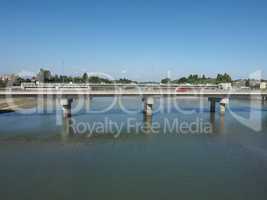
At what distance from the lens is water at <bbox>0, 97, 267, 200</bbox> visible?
1442 cm

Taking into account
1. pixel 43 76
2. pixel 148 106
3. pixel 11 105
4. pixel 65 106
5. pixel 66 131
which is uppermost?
pixel 43 76

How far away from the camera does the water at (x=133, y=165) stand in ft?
47.3

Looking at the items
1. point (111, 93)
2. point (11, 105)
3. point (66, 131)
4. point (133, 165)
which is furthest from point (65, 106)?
point (133, 165)

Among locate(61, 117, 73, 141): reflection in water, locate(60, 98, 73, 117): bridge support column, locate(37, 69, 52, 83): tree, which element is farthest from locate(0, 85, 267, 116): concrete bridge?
locate(37, 69, 52, 83): tree

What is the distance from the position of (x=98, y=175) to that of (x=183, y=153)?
783cm

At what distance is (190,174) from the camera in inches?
670

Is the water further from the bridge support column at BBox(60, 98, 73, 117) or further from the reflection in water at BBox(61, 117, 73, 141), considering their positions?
the bridge support column at BBox(60, 98, 73, 117)

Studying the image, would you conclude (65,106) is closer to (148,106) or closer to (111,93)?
(111,93)

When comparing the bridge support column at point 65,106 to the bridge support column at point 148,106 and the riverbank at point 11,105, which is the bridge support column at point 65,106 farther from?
the riverbank at point 11,105

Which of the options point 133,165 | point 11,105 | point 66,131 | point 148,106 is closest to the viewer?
point 133,165

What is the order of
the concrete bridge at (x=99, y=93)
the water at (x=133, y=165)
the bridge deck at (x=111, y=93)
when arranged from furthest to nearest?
the concrete bridge at (x=99, y=93), the bridge deck at (x=111, y=93), the water at (x=133, y=165)

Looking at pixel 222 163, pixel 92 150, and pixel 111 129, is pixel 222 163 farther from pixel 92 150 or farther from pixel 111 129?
pixel 111 129

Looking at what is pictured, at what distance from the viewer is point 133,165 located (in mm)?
18781

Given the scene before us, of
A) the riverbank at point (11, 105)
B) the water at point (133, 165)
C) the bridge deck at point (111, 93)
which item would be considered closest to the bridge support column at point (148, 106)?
the bridge deck at point (111, 93)
